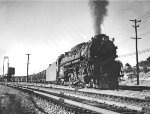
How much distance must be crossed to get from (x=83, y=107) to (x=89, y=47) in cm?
971

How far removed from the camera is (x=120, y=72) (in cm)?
1630

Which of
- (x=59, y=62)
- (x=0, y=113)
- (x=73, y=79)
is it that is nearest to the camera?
(x=0, y=113)

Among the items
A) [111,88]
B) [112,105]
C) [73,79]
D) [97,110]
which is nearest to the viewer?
[97,110]

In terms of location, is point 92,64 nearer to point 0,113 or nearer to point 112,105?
point 112,105

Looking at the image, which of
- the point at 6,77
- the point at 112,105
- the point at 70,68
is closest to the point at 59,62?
the point at 70,68

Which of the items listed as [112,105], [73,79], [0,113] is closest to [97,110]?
[112,105]

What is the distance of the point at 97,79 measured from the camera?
1596 cm

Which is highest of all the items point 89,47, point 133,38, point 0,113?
point 133,38

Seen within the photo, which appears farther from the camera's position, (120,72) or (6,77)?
(6,77)

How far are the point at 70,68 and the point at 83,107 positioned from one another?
44.6ft

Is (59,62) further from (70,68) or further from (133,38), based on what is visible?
(133,38)

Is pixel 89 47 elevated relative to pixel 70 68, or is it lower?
elevated

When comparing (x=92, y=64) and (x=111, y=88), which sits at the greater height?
(x=92, y=64)

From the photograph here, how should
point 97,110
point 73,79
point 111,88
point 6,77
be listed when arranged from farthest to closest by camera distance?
point 6,77 → point 73,79 → point 111,88 → point 97,110
